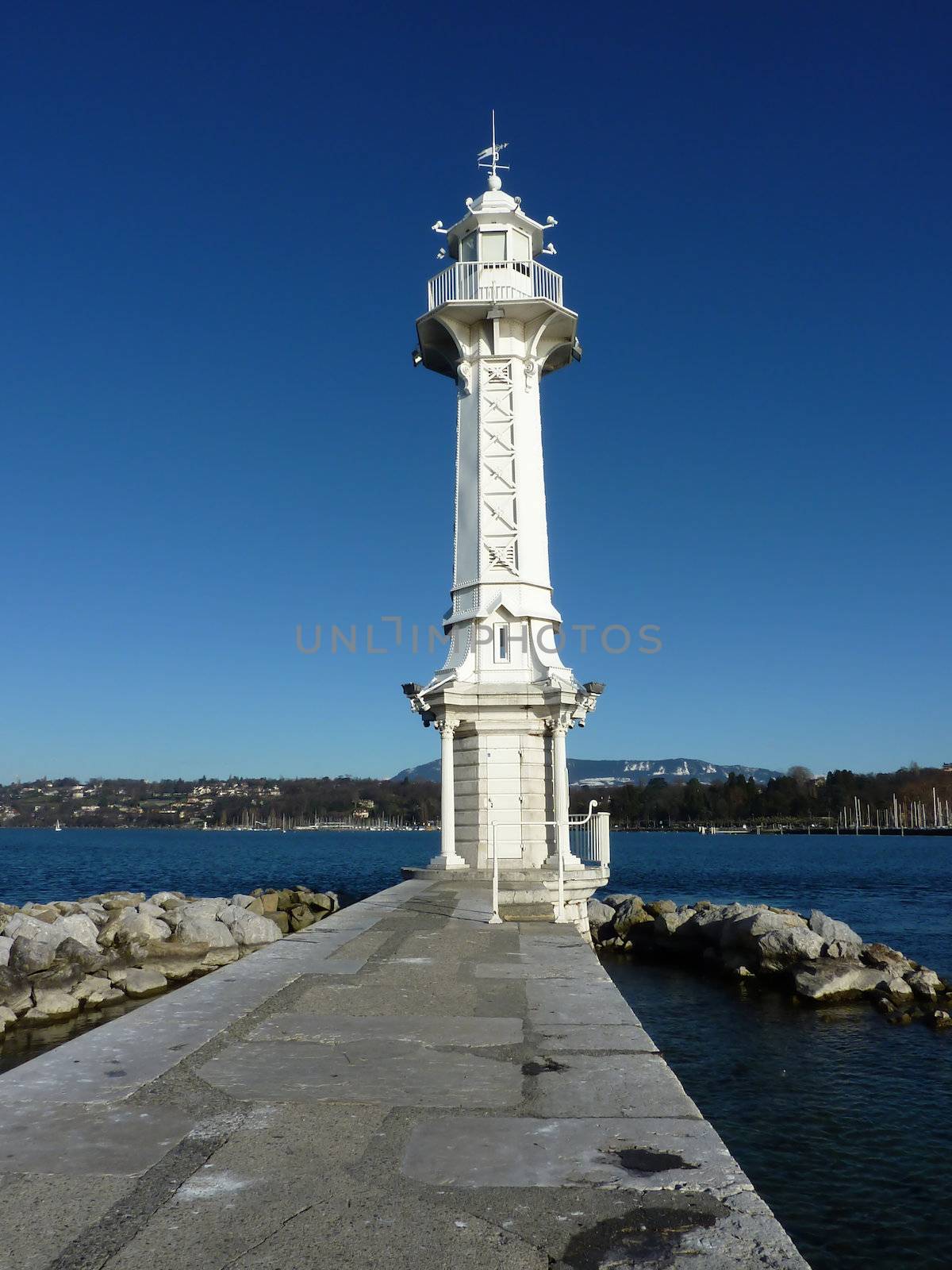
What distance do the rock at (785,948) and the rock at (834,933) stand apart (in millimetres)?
213

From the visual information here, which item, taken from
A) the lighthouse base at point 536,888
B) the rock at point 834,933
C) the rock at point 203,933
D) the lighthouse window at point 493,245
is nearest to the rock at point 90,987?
the rock at point 203,933

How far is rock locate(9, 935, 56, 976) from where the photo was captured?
1759cm

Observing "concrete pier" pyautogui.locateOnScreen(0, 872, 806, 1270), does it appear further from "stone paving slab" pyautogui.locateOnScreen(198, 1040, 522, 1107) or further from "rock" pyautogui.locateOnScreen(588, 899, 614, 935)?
"rock" pyautogui.locateOnScreen(588, 899, 614, 935)

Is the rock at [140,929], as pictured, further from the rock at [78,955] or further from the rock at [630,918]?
the rock at [630,918]

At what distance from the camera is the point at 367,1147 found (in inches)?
159

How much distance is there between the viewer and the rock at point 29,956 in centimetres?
1759

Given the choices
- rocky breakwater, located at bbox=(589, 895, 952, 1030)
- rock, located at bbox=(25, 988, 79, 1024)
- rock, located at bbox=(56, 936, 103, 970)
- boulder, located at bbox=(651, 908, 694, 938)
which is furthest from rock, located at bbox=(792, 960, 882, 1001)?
rock, located at bbox=(56, 936, 103, 970)

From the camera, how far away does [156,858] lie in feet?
315

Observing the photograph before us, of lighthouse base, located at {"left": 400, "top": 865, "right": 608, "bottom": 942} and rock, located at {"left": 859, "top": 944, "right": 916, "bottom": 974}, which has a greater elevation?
lighthouse base, located at {"left": 400, "top": 865, "right": 608, "bottom": 942}

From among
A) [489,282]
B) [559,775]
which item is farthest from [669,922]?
[489,282]

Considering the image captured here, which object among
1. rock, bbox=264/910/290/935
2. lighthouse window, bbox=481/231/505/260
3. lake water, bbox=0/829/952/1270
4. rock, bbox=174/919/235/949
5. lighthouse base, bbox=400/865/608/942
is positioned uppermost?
lighthouse window, bbox=481/231/505/260

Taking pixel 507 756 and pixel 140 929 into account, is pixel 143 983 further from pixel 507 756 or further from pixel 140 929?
pixel 507 756

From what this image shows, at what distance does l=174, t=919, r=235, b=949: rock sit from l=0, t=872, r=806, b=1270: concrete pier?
565 inches

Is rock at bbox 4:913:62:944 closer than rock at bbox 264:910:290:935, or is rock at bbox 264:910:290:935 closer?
rock at bbox 4:913:62:944
